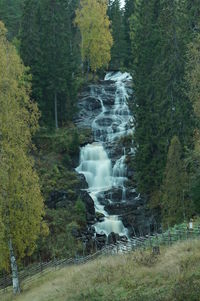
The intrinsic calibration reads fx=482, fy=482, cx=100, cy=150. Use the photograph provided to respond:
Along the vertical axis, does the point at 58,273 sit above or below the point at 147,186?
below

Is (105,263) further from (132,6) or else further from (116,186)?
(132,6)

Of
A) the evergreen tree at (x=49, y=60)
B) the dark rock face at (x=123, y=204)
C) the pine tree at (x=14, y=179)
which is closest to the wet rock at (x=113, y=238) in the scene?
the dark rock face at (x=123, y=204)

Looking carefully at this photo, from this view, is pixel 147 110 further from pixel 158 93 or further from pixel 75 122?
pixel 75 122

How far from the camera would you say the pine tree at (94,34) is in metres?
54.9

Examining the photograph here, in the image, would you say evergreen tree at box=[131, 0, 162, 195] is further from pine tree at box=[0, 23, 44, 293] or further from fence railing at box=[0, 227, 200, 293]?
pine tree at box=[0, 23, 44, 293]

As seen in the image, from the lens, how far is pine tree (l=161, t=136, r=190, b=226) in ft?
96.3

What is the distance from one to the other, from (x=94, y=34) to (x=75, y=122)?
12449 mm

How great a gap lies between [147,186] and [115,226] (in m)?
3.88

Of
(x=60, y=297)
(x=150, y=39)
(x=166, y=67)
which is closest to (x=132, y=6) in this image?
(x=150, y=39)

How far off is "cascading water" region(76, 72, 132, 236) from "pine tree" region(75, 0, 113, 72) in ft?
16.4

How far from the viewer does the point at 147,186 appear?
3666cm

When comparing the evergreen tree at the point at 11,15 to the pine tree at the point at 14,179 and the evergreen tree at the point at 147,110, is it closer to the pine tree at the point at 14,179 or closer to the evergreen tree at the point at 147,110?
the evergreen tree at the point at 147,110

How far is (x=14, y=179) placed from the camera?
21062 mm

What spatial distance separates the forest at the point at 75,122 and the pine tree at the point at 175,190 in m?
0.06
